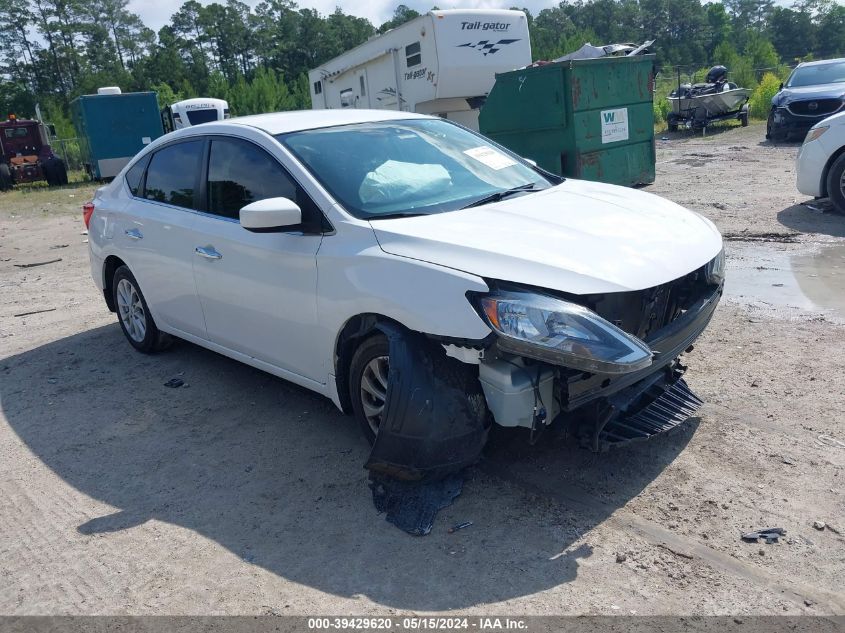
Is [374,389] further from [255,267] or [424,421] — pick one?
[255,267]

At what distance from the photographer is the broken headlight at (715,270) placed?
379 cm

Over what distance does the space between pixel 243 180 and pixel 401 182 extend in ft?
3.32

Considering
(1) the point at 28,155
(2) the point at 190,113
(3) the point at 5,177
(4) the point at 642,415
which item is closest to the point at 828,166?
(4) the point at 642,415

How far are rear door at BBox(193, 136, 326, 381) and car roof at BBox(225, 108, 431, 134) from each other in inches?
6.8

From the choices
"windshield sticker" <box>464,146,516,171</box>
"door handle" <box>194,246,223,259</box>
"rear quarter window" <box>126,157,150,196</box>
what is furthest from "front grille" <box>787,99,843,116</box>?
"door handle" <box>194,246,223,259</box>

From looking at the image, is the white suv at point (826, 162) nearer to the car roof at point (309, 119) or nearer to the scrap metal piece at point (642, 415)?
the car roof at point (309, 119)

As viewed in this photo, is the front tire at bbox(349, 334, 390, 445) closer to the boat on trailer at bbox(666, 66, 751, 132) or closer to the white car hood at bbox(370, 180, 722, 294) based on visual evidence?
the white car hood at bbox(370, 180, 722, 294)

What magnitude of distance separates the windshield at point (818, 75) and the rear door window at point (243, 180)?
643 inches

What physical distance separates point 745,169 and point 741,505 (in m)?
11.6

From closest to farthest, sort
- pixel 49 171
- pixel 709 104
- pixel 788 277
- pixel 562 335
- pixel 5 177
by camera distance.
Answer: pixel 562 335 < pixel 788 277 < pixel 709 104 < pixel 5 177 < pixel 49 171

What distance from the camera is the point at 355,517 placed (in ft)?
11.3

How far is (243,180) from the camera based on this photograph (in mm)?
4445

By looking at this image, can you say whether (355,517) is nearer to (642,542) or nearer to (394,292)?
(394,292)

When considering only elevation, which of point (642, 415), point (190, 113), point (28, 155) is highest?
point (190, 113)
